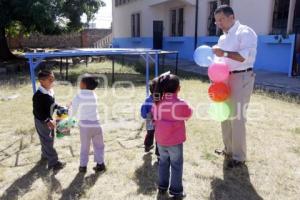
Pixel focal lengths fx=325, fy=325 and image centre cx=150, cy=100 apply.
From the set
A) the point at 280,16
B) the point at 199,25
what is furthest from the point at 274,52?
the point at 199,25

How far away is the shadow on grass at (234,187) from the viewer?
2973 millimetres

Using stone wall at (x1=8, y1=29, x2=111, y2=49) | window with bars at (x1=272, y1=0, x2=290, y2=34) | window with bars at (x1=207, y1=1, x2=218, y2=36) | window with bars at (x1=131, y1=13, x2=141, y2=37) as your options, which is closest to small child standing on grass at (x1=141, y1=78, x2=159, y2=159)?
window with bars at (x1=272, y1=0, x2=290, y2=34)

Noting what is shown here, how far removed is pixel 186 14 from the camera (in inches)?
613

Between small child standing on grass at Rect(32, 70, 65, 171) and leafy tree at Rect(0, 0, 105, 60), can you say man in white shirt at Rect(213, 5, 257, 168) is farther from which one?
leafy tree at Rect(0, 0, 105, 60)

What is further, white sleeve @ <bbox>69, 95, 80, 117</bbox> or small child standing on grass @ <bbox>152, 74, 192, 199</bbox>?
white sleeve @ <bbox>69, 95, 80, 117</bbox>

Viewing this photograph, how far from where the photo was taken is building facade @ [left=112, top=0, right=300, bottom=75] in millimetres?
10352

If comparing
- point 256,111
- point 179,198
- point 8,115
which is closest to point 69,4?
point 8,115

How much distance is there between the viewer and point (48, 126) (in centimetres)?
337

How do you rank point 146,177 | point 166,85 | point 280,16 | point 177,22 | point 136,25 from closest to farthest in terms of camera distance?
point 166,85 → point 146,177 → point 280,16 → point 177,22 → point 136,25

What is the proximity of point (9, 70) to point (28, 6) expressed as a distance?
2.48 m

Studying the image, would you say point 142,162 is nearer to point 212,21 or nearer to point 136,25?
point 212,21

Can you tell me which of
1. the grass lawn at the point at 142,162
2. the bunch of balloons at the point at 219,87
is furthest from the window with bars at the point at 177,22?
the bunch of balloons at the point at 219,87

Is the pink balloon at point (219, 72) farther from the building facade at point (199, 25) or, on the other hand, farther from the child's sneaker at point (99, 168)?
the building facade at point (199, 25)

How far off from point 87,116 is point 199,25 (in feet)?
39.8
